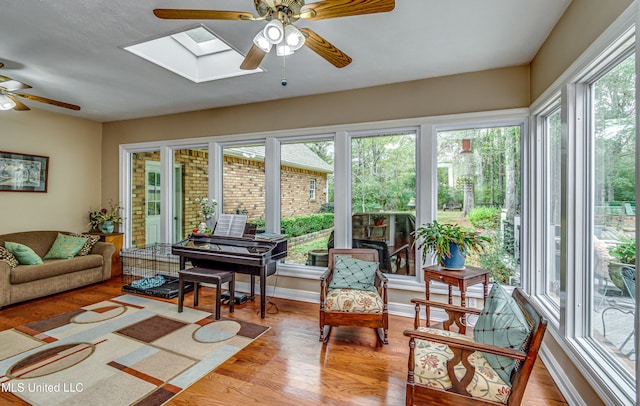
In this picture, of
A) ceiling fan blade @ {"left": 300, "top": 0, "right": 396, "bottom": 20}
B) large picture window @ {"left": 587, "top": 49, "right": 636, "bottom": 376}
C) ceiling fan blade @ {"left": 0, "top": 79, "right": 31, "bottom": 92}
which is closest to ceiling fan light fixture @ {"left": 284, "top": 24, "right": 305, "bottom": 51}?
ceiling fan blade @ {"left": 300, "top": 0, "right": 396, "bottom": 20}

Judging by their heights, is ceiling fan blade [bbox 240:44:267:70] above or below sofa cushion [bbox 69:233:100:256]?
above

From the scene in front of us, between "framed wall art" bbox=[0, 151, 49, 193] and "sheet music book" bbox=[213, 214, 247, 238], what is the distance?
3.11 metres

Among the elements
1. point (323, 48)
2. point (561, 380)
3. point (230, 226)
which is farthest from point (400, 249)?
point (323, 48)

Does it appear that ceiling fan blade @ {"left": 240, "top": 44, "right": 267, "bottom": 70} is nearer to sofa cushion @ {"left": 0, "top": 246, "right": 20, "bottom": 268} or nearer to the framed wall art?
sofa cushion @ {"left": 0, "top": 246, "right": 20, "bottom": 268}

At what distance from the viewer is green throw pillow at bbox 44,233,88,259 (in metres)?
4.26

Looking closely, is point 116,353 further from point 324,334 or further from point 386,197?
point 386,197

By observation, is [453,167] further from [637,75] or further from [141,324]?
Result: [141,324]

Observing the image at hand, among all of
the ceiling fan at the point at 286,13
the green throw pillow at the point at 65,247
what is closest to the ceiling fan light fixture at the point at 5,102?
the green throw pillow at the point at 65,247

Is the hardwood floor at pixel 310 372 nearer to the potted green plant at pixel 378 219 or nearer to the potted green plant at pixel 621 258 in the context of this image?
the potted green plant at pixel 621 258

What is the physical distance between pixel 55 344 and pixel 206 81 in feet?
9.67

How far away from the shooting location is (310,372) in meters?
2.27

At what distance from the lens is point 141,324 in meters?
3.06

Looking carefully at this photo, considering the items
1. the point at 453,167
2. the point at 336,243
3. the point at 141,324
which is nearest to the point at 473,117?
the point at 453,167

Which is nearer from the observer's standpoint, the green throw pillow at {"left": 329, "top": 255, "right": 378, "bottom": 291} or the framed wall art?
the green throw pillow at {"left": 329, "top": 255, "right": 378, "bottom": 291}
